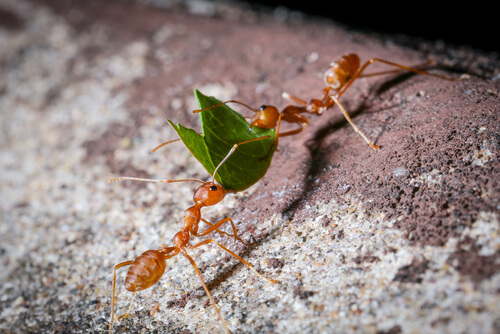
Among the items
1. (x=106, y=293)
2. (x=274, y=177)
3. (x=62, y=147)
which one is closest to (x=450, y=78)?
(x=274, y=177)

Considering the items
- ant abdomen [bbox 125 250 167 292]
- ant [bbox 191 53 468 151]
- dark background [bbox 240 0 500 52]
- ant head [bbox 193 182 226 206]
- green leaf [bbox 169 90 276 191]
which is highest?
dark background [bbox 240 0 500 52]

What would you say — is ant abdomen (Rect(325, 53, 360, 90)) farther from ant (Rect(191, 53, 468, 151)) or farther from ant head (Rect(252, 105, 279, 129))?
ant head (Rect(252, 105, 279, 129))

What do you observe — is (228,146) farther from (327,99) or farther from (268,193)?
(327,99)

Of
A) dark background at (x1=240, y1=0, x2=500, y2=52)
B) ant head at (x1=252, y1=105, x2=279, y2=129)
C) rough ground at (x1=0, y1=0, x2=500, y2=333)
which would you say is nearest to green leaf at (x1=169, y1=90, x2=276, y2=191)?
ant head at (x1=252, y1=105, x2=279, y2=129)

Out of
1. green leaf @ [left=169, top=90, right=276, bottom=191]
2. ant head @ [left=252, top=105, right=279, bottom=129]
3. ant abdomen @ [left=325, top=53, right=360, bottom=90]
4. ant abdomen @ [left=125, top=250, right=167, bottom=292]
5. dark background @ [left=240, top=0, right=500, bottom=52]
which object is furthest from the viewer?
dark background @ [left=240, top=0, right=500, bottom=52]

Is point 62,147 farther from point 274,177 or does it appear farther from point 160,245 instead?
point 274,177

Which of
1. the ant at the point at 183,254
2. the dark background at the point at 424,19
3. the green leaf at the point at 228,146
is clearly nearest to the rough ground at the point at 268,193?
the ant at the point at 183,254

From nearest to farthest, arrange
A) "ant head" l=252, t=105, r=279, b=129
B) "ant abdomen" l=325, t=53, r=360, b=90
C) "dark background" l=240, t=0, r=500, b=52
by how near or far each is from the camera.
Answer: "ant head" l=252, t=105, r=279, b=129 < "ant abdomen" l=325, t=53, r=360, b=90 < "dark background" l=240, t=0, r=500, b=52
